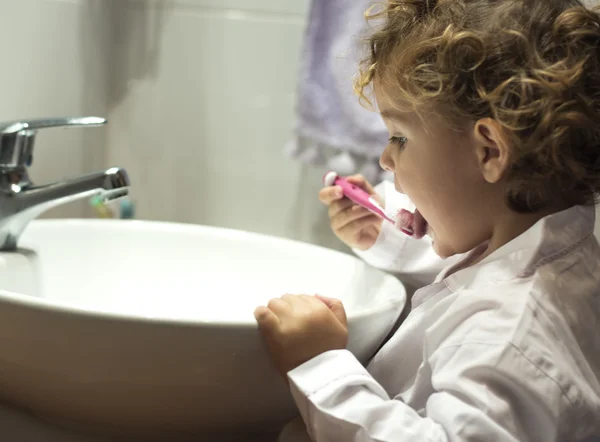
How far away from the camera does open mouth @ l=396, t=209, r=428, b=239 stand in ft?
2.37

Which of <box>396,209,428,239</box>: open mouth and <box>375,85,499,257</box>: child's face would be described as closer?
<box>375,85,499,257</box>: child's face

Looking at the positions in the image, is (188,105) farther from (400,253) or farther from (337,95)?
(400,253)

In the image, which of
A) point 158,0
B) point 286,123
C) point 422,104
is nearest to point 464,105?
point 422,104

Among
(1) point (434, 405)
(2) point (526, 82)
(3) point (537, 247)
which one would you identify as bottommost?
(1) point (434, 405)

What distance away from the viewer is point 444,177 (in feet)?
2.03

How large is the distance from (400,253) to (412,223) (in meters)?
0.15

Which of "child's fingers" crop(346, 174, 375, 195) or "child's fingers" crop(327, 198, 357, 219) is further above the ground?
"child's fingers" crop(346, 174, 375, 195)

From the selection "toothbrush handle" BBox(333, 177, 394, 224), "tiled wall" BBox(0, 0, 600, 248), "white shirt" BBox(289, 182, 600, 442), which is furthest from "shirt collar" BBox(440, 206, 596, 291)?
"tiled wall" BBox(0, 0, 600, 248)

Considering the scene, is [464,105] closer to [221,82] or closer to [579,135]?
[579,135]

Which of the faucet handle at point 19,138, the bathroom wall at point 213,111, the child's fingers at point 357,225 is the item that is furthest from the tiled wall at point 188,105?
the faucet handle at point 19,138

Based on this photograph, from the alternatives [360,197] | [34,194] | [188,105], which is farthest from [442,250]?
[188,105]

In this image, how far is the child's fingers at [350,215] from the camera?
0.87m

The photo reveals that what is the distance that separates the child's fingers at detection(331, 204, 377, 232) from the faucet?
276mm

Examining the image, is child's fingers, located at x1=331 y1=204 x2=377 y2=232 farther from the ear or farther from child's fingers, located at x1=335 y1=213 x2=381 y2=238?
the ear
